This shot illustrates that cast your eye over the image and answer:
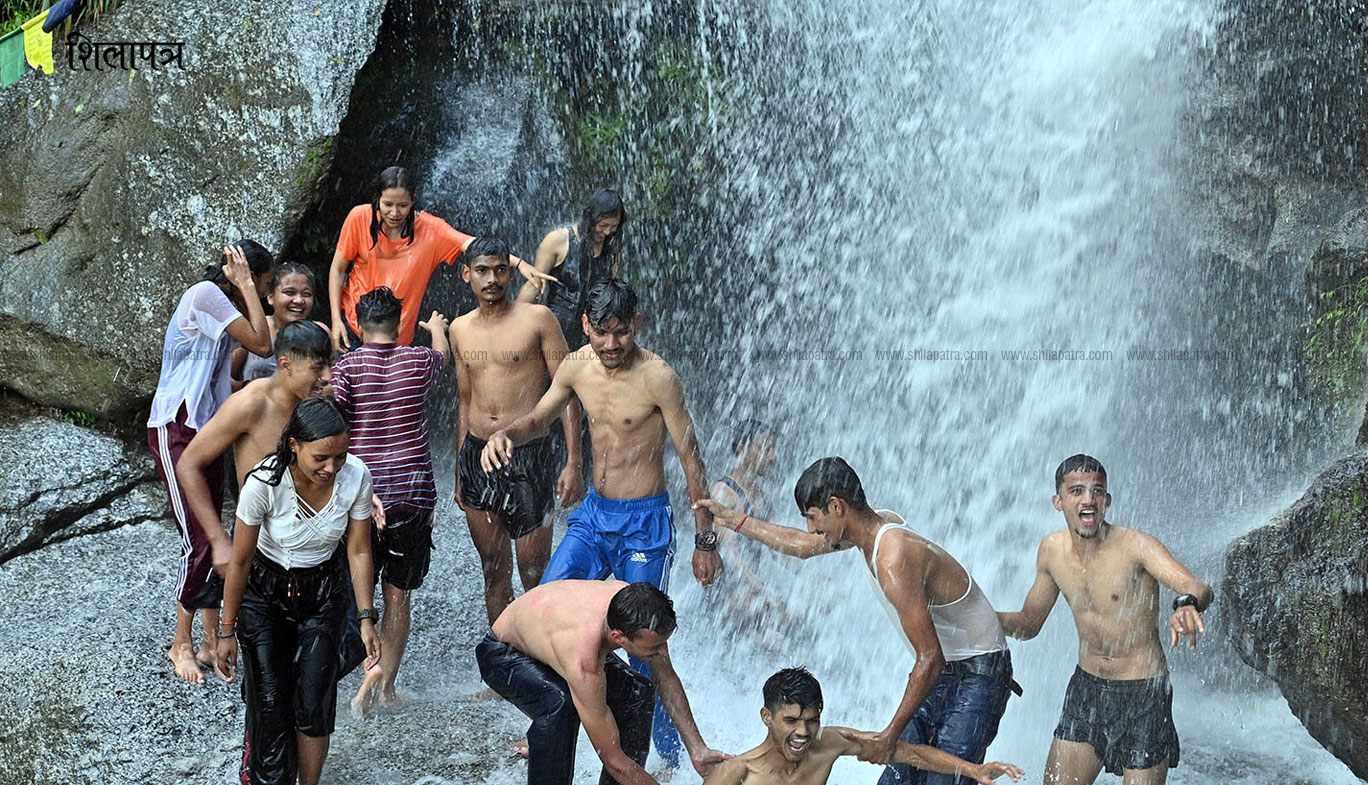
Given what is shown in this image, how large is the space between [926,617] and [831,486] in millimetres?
496

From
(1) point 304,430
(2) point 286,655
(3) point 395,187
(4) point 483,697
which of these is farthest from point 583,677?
(3) point 395,187

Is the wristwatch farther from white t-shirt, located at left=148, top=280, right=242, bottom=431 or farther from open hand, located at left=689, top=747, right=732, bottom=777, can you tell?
white t-shirt, located at left=148, top=280, right=242, bottom=431

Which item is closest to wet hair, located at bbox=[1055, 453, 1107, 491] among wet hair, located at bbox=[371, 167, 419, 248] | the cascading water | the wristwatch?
the wristwatch

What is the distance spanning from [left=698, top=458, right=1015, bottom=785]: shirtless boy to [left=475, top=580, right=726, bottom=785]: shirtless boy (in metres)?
0.62

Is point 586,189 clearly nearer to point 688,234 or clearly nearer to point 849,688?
point 688,234

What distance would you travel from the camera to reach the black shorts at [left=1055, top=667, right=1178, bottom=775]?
4.17m

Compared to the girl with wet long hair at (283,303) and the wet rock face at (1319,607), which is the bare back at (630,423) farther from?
the wet rock face at (1319,607)

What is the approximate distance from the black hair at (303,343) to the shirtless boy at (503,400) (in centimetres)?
100

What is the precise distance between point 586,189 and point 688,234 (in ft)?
2.39

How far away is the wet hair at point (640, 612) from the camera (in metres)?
3.64

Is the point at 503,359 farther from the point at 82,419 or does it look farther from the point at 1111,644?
the point at 82,419

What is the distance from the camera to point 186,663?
16.5 feet

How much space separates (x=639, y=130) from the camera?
323 inches

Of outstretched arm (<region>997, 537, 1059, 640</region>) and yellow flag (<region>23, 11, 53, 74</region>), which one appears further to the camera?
yellow flag (<region>23, 11, 53, 74</region>)
